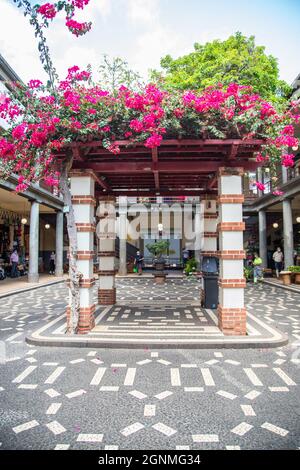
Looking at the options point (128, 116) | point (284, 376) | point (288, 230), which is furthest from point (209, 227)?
point (288, 230)

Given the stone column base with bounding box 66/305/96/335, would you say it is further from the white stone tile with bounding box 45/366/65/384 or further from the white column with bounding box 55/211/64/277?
the white column with bounding box 55/211/64/277

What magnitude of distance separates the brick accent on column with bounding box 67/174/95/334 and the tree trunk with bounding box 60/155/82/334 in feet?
0.45

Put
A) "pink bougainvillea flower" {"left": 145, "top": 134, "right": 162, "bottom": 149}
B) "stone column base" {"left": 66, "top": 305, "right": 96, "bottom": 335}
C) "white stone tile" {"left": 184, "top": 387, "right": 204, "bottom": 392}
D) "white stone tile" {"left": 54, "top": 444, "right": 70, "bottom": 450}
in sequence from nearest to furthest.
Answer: "white stone tile" {"left": 54, "top": 444, "right": 70, "bottom": 450}, "white stone tile" {"left": 184, "top": 387, "right": 204, "bottom": 392}, "pink bougainvillea flower" {"left": 145, "top": 134, "right": 162, "bottom": 149}, "stone column base" {"left": 66, "top": 305, "right": 96, "bottom": 335}

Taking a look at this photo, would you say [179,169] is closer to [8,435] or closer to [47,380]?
Result: [47,380]

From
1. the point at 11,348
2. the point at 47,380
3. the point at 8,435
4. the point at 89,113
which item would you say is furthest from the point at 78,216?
the point at 8,435

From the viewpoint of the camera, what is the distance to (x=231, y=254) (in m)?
6.06

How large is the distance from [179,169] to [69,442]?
5190 millimetres

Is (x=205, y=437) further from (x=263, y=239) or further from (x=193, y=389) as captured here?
(x=263, y=239)

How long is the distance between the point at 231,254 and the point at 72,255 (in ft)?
10.1

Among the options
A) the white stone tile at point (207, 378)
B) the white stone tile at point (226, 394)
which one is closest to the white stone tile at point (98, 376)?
the white stone tile at point (207, 378)

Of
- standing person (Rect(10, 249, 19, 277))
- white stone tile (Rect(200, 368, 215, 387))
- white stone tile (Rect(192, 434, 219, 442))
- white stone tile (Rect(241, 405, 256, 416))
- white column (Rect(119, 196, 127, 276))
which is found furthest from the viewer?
white column (Rect(119, 196, 127, 276))

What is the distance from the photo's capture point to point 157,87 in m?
5.42

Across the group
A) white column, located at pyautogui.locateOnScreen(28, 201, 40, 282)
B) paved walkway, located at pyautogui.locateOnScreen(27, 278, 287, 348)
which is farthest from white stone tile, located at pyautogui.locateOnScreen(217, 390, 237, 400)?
white column, located at pyautogui.locateOnScreen(28, 201, 40, 282)

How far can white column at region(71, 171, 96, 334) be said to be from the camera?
6.12 metres
